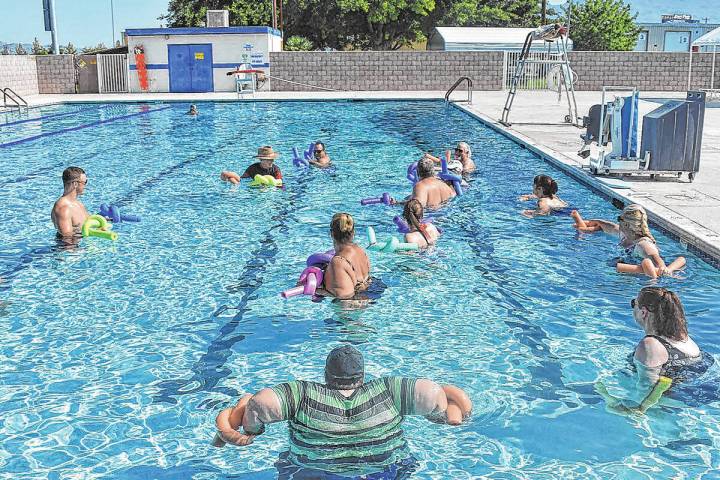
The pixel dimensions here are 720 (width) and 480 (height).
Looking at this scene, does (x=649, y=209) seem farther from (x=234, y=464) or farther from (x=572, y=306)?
(x=234, y=464)

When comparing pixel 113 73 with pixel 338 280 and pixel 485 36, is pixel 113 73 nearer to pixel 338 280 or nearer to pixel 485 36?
pixel 485 36

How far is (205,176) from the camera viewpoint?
12.5 metres

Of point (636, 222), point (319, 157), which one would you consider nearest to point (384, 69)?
point (319, 157)

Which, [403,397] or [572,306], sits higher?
[403,397]

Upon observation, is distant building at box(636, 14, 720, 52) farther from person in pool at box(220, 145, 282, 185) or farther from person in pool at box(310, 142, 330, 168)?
person in pool at box(220, 145, 282, 185)

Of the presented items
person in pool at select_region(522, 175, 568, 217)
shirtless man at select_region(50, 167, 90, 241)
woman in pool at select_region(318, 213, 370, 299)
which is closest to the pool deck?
person in pool at select_region(522, 175, 568, 217)

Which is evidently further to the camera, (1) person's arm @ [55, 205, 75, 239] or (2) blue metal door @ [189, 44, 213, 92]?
(2) blue metal door @ [189, 44, 213, 92]

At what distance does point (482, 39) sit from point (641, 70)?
285 inches

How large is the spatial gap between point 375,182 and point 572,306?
5.92m

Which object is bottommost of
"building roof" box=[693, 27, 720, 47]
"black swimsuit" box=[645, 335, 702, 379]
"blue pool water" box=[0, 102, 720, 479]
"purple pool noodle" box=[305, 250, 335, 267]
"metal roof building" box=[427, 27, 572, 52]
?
"blue pool water" box=[0, 102, 720, 479]

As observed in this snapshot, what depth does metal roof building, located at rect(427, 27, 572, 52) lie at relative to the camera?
1336 inches

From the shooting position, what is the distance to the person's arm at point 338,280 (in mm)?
6055

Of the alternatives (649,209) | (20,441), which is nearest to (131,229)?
(20,441)

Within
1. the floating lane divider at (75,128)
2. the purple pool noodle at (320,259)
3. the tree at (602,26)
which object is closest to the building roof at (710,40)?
the floating lane divider at (75,128)
